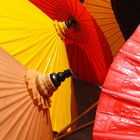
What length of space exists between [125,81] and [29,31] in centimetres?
101

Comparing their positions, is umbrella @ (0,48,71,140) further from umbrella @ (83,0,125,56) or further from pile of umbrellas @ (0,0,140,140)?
umbrella @ (83,0,125,56)

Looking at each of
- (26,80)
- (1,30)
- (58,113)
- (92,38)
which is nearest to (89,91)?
(92,38)

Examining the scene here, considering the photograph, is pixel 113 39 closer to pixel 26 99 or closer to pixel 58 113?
pixel 58 113

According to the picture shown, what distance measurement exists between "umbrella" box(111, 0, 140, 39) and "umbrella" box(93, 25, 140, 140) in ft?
4.17

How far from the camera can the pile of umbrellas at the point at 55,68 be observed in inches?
61.5

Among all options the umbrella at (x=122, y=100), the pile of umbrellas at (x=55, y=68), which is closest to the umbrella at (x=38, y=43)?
the pile of umbrellas at (x=55, y=68)

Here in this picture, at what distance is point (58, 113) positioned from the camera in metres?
2.48

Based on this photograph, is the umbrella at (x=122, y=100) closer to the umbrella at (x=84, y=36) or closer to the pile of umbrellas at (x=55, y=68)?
the pile of umbrellas at (x=55, y=68)

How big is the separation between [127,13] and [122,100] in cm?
169

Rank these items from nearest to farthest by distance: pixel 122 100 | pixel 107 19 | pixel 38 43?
1. pixel 122 100
2. pixel 38 43
3. pixel 107 19

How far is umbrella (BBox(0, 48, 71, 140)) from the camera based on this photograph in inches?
60.8

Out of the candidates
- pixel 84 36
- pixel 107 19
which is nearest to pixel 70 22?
pixel 84 36

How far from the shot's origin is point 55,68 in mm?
2580

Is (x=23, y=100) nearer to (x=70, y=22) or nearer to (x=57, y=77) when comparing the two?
(x=57, y=77)
